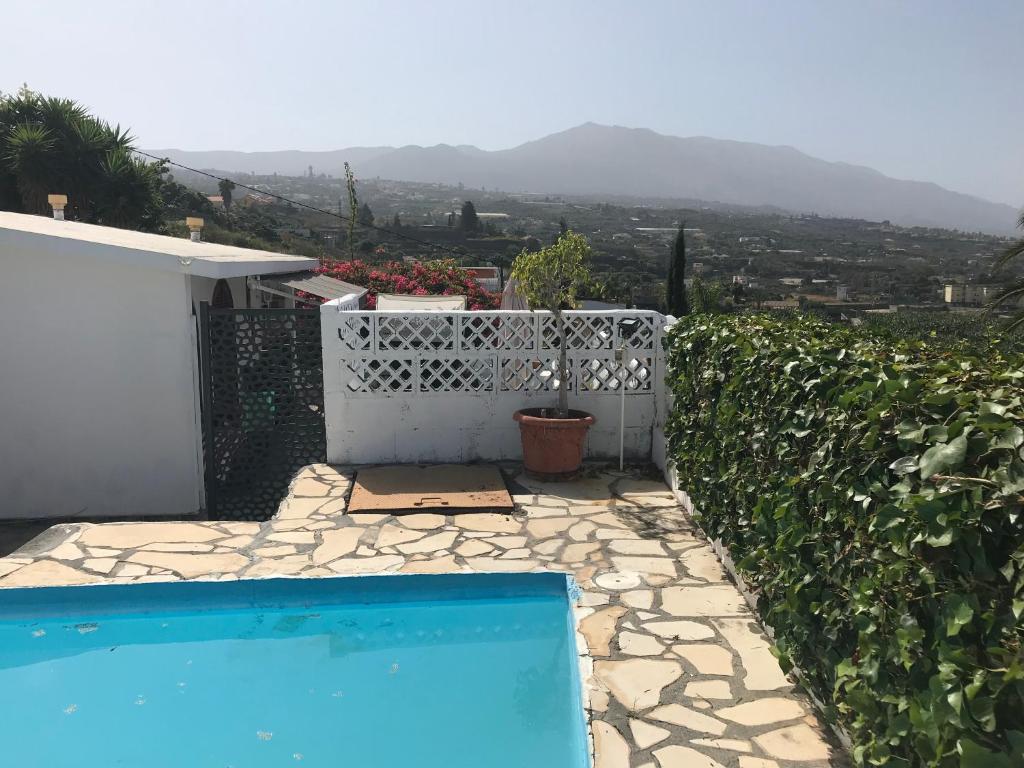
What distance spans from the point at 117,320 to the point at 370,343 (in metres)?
2.55

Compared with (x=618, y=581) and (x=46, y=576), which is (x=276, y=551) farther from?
(x=618, y=581)

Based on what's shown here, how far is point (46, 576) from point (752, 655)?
4678 millimetres

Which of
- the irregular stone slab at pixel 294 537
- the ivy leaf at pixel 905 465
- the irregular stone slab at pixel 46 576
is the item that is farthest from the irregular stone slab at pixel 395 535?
the ivy leaf at pixel 905 465

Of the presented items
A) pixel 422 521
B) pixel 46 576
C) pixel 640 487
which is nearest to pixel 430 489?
pixel 422 521

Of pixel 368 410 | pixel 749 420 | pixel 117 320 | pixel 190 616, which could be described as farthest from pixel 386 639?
pixel 117 320

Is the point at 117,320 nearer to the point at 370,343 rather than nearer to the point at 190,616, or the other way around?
the point at 370,343

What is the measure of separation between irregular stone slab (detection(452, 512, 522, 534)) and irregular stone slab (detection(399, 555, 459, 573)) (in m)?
0.63

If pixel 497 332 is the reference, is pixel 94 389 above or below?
below

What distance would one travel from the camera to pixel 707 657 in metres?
4.21

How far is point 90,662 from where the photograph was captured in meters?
4.75

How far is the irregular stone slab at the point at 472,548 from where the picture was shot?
573 cm

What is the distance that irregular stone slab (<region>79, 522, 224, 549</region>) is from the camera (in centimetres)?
601

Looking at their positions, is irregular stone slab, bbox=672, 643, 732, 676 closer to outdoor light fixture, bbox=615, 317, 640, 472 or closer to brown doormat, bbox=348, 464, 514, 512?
brown doormat, bbox=348, 464, 514, 512

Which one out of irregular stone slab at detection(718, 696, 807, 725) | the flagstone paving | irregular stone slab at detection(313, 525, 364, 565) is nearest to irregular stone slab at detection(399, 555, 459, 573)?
the flagstone paving
